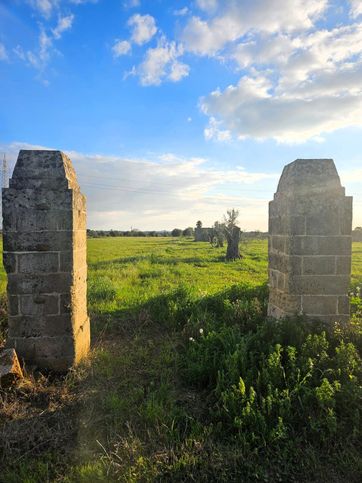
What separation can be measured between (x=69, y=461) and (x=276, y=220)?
172 inches

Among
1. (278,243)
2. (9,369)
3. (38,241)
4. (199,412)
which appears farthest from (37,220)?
(278,243)

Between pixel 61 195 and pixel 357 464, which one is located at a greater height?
pixel 61 195

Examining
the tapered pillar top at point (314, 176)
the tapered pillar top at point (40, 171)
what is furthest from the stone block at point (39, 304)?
the tapered pillar top at point (314, 176)

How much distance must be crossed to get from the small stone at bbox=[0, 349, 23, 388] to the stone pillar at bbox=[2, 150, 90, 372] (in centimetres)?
31

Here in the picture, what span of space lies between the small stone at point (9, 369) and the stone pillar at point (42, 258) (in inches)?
12.0

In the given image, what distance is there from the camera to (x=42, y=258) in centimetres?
428

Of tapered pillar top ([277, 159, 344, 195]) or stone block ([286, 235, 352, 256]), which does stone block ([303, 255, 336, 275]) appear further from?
tapered pillar top ([277, 159, 344, 195])

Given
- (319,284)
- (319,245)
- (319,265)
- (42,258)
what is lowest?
(319,284)

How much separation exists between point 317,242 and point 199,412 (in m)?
2.95

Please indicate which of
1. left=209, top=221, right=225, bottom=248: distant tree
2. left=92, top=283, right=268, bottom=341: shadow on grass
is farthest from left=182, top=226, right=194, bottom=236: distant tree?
left=92, top=283, right=268, bottom=341: shadow on grass

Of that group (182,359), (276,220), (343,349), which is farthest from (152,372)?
(276,220)

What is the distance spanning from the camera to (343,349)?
3.88 meters

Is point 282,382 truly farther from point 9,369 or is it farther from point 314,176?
point 9,369

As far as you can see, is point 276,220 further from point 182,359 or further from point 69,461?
point 69,461
